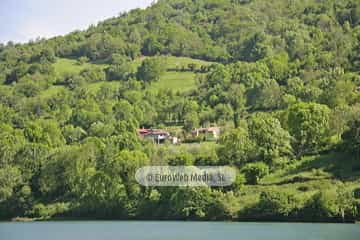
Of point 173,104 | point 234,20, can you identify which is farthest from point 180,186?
point 234,20

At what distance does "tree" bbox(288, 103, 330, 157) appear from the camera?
78375mm

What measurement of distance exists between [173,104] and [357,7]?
5811cm

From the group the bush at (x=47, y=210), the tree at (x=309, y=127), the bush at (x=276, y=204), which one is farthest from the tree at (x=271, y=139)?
the bush at (x=47, y=210)

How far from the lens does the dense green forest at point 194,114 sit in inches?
2761

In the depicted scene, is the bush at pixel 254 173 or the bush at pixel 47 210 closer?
the bush at pixel 254 173

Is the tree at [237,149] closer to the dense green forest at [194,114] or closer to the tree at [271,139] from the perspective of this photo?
the dense green forest at [194,114]

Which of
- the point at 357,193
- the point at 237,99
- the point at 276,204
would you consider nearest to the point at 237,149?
the point at 276,204

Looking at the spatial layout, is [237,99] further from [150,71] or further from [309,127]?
[309,127]

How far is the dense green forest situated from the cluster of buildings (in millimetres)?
1818

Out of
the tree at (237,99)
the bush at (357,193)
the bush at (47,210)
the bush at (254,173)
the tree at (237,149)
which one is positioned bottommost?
the bush at (47,210)

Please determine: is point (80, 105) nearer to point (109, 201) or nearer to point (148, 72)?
point (148, 72)

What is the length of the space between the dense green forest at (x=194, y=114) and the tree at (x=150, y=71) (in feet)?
1.07

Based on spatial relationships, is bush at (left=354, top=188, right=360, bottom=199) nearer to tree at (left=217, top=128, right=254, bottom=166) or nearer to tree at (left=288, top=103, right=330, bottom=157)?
tree at (left=288, top=103, right=330, bottom=157)

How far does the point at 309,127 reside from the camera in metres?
78.7
